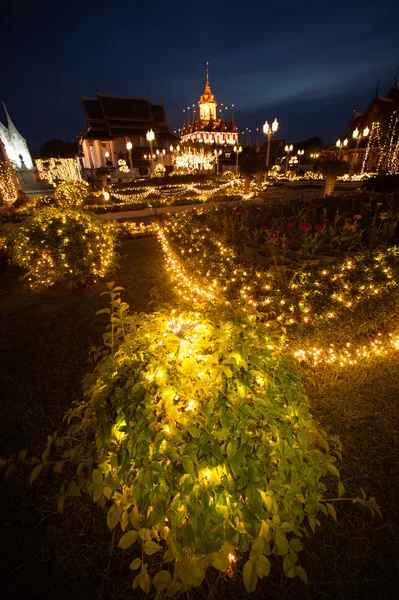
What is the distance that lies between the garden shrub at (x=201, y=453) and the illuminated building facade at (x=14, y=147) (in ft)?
138

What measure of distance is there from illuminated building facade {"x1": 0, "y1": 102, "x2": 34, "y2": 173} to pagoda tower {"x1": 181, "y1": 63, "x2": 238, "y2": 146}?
51803 mm

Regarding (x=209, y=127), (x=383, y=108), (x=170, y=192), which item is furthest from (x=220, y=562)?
(x=209, y=127)

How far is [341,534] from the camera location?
218 cm

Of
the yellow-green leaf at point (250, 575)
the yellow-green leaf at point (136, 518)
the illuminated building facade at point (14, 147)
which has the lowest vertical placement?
the yellow-green leaf at point (250, 575)

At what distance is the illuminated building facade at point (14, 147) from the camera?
33219mm

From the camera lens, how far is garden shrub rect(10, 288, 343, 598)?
1.24 meters

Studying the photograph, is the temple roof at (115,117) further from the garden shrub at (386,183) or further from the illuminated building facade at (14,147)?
the garden shrub at (386,183)

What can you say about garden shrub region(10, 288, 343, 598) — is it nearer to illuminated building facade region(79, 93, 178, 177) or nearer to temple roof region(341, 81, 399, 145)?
temple roof region(341, 81, 399, 145)

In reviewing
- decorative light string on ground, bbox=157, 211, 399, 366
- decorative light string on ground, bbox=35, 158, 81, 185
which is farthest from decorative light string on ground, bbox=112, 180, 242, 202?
decorative light string on ground, bbox=35, 158, 81, 185

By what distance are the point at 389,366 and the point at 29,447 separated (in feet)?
15.4

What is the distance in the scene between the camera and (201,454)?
1250 mm

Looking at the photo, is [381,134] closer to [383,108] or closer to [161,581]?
[383,108]

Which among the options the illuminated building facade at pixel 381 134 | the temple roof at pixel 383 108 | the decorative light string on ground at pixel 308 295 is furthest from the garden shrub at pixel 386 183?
the temple roof at pixel 383 108

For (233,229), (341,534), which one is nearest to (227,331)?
(341,534)
